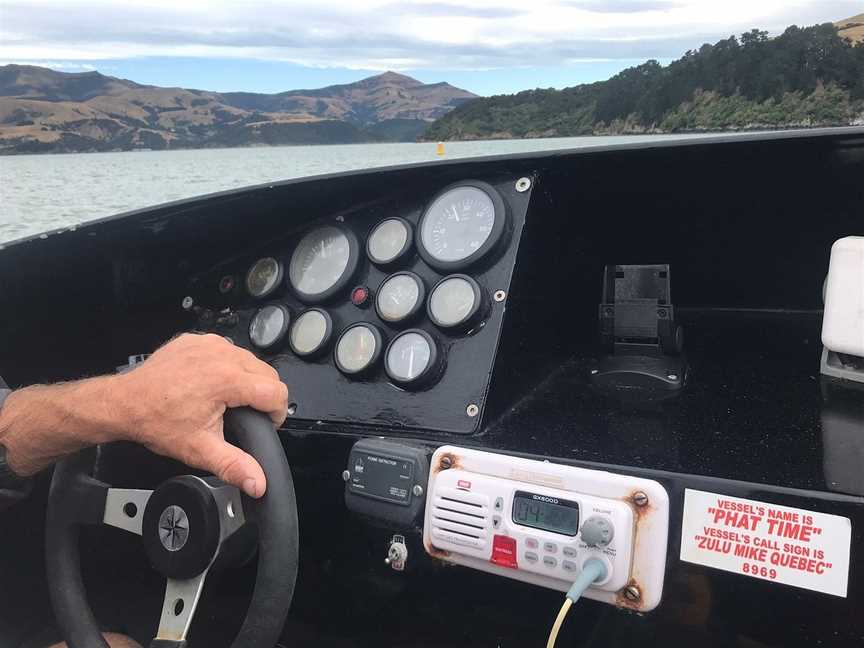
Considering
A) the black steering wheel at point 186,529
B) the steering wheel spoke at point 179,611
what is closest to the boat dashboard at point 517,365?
the black steering wheel at point 186,529

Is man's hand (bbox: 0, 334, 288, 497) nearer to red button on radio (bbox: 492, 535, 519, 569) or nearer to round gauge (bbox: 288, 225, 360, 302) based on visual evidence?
red button on radio (bbox: 492, 535, 519, 569)

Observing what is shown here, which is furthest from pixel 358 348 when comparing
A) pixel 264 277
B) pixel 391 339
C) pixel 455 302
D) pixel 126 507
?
pixel 126 507

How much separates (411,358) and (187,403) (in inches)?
31.1

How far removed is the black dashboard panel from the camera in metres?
1.90

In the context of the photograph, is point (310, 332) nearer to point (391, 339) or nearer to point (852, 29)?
point (391, 339)

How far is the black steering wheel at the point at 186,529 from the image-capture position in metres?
1.34

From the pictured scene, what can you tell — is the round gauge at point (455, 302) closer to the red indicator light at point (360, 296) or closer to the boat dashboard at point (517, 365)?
the boat dashboard at point (517, 365)

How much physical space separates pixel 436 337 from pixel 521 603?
70 cm

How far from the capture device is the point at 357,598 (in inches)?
79.1

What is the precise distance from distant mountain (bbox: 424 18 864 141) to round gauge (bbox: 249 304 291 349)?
1537 millimetres

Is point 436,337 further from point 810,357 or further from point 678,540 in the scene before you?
point 810,357

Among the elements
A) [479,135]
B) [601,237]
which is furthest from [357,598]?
[479,135]

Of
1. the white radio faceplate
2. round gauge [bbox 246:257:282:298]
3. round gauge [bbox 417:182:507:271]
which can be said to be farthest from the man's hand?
round gauge [bbox 246:257:282:298]

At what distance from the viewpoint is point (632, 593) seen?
1.45m
